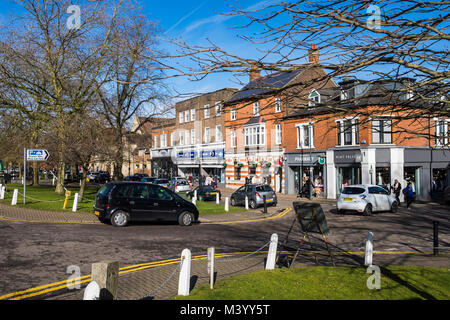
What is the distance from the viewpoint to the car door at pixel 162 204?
15245 millimetres

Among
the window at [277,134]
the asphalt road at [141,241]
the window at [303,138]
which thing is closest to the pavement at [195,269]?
the asphalt road at [141,241]

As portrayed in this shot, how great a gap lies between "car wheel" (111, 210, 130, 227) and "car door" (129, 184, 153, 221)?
0.26 meters

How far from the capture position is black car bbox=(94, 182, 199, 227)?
14469 millimetres

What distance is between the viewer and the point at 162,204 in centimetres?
1542

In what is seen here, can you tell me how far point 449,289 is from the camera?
662cm

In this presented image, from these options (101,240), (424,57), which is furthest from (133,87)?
(424,57)

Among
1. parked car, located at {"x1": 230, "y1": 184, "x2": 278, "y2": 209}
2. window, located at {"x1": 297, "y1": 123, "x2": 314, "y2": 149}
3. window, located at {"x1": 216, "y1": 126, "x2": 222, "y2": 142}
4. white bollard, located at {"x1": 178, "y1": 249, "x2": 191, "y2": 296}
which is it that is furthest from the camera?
window, located at {"x1": 216, "y1": 126, "x2": 222, "y2": 142}

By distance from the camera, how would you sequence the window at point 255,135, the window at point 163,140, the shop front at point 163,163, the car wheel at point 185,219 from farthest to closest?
the window at point 163,140
the shop front at point 163,163
the window at point 255,135
the car wheel at point 185,219

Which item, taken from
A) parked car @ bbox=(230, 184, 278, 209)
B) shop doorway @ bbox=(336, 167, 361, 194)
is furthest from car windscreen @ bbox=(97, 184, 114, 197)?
shop doorway @ bbox=(336, 167, 361, 194)

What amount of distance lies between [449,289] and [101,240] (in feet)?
30.0

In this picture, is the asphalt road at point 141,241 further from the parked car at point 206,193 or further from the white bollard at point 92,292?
the parked car at point 206,193

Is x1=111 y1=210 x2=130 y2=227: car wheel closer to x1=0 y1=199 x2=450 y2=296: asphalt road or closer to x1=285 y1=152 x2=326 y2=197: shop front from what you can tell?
x1=0 y1=199 x2=450 y2=296: asphalt road

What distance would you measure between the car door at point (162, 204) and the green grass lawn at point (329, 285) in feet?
26.6
